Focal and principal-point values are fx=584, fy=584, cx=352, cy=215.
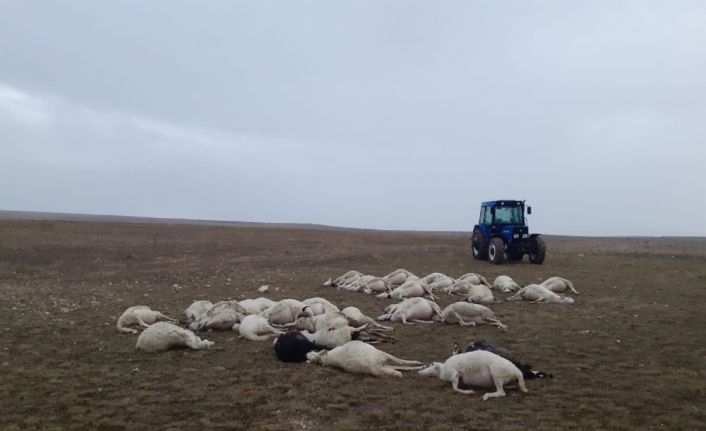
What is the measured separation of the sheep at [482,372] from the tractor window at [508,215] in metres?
20.2

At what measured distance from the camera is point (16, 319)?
13.1m

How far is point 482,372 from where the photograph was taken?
771 cm

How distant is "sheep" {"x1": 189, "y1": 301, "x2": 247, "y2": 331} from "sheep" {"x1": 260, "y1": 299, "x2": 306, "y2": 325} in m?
0.58

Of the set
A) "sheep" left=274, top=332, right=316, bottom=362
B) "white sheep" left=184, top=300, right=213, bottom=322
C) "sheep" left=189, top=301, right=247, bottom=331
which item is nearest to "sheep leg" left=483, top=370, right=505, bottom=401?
"sheep" left=274, top=332, right=316, bottom=362

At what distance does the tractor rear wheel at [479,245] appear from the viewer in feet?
90.6

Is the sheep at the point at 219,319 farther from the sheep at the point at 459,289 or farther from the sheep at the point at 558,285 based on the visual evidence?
the sheep at the point at 558,285

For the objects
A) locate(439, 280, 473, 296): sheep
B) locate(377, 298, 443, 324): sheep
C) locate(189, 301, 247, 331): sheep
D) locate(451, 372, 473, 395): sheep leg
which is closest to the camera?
locate(451, 372, 473, 395): sheep leg

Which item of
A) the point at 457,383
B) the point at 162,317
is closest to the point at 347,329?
the point at 457,383

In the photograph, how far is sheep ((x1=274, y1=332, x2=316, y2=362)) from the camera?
30.5 ft

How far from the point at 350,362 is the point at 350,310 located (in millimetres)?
3051

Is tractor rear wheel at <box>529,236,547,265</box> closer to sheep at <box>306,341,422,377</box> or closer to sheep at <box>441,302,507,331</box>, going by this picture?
sheep at <box>441,302,507,331</box>

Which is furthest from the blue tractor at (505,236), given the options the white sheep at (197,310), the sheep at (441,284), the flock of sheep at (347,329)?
the white sheep at (197,310)

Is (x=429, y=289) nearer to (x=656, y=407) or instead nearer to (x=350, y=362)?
(x=350, y=362)

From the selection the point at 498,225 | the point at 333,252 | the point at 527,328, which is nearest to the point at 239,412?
the point at 527,328
